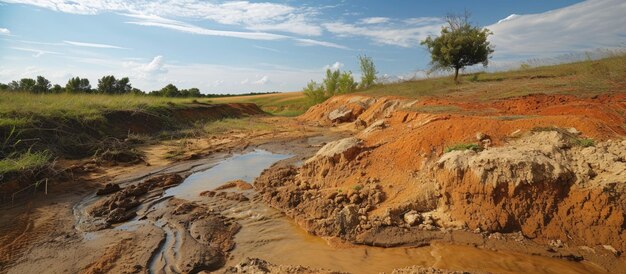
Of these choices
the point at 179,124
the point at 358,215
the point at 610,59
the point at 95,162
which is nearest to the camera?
the point at 358,215

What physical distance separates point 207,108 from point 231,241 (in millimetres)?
21280

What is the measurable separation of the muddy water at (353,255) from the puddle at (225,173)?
2181 millimetres

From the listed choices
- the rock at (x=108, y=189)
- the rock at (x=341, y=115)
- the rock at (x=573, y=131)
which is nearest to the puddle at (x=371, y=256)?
the rock at (x=573, y=131)

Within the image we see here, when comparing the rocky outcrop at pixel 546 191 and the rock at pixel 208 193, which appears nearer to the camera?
the rocky outcrop at pixel 546 191

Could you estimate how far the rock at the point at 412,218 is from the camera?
18.4 feet

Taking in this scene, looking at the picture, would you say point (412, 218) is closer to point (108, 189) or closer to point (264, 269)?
point (264, 269)

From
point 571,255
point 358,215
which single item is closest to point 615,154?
point 571,255

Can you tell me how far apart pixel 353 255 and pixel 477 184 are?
7.42ft

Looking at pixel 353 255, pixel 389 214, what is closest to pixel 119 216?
pixel 353 255

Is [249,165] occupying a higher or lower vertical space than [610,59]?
lower

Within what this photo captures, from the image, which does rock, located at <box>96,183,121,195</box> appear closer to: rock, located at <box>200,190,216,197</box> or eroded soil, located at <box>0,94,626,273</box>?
eroded soil, located at <box>0,94,626,273</box>

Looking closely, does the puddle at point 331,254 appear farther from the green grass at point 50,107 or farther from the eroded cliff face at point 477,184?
the green grass at point 50,107

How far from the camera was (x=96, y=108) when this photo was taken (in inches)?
586

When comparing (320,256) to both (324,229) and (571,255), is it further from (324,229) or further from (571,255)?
(571,255)
